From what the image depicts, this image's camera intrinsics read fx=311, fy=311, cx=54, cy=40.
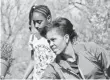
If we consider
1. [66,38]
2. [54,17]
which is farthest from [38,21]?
[54,17]

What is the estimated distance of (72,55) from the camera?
2111 mm

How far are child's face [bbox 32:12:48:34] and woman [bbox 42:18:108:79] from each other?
0.67m

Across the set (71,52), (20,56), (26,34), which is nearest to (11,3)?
(26,34)

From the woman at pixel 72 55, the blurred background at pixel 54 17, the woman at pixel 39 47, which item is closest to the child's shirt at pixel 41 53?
the woman at pixel 39 47

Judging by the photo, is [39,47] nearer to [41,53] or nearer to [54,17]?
[41,53]

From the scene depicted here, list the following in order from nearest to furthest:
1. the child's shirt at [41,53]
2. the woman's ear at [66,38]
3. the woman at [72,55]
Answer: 1. the woman at [72,55]
2. the woman's ear at [66,38]
3. the child's shirt at [41,53]

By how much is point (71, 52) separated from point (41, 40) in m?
0.73

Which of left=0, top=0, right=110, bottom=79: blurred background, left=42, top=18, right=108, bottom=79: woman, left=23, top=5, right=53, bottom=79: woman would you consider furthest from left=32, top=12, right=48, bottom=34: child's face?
left=0, top=0, right=110, bottom=79: blurred background

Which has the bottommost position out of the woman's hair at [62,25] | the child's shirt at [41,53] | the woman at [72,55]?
the child's shirt at [41,53]

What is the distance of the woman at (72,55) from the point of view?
2.00 m

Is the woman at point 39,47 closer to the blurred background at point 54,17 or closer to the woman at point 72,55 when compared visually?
the woman at point 72,55

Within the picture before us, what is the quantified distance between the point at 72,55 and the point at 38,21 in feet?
2.70

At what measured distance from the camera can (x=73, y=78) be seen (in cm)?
196

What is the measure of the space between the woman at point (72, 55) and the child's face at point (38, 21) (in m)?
0.67
